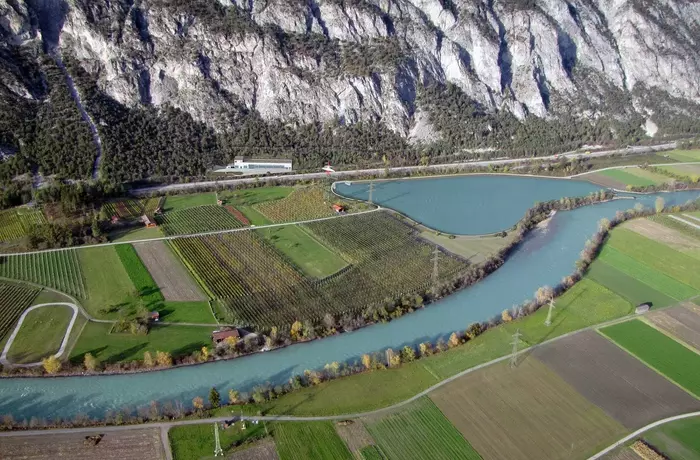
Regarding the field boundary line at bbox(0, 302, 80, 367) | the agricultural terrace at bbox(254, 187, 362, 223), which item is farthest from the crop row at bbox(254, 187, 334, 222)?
the field boundary line at bbox(0, 302, 80, 367)

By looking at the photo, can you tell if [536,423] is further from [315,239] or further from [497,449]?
[315,239]

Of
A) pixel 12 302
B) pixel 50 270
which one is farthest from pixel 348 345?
pixel 50 270

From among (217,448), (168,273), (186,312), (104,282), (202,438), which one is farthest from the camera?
(168,273)

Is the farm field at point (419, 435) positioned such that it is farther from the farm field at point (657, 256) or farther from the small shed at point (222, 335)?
the farm field at point (657, 256)

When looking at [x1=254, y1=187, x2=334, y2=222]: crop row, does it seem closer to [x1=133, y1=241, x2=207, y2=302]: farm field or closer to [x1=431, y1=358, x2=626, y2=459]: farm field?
[x1=133, y1=241, x2=207, y2=302]: farm field

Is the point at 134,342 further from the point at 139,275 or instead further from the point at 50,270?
the point at 50,270

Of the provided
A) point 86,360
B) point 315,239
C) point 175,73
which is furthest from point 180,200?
point 86,360
